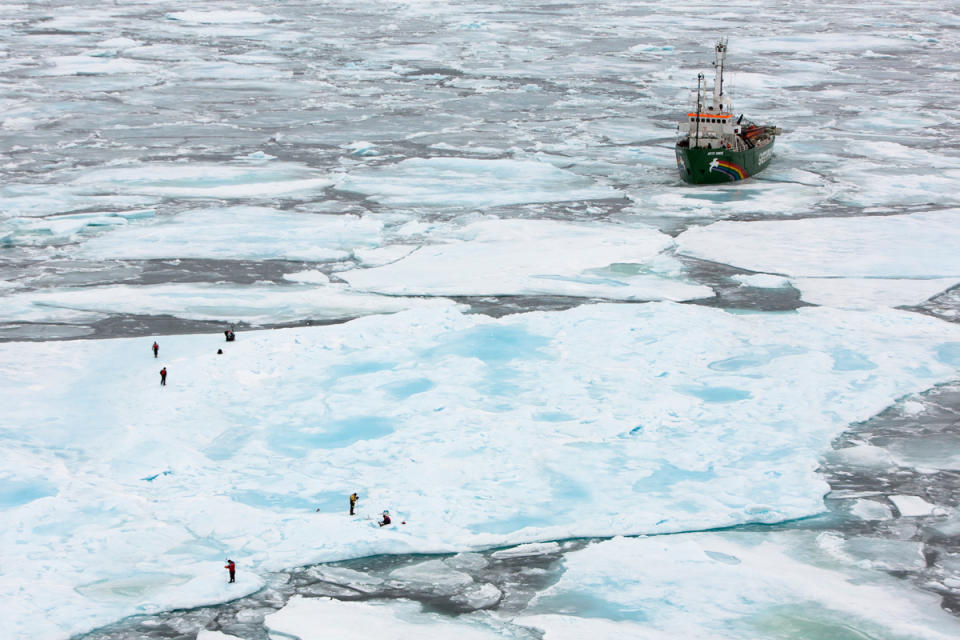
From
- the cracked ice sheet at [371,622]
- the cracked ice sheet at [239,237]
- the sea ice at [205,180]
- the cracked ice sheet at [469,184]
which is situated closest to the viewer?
the cracked ice sheet at [371,622]

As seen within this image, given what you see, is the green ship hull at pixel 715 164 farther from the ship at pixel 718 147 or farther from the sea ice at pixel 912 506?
the sea ice at pixel 912 506

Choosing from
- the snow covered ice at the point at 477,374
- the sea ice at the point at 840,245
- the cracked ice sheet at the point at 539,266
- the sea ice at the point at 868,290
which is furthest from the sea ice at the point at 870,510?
the sea ice at the point at 840,245

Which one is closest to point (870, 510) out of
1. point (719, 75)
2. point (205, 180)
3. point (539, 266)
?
point (539, 266)

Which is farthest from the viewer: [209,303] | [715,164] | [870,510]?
[715,164]

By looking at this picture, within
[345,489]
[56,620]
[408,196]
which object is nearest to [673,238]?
[408,196]

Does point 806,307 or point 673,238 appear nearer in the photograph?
point 806,307

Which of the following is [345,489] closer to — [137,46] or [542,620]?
[542,620]

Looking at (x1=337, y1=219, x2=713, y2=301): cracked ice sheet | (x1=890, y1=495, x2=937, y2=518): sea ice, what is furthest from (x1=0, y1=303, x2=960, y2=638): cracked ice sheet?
(x1=337, y1=219, x2=713, y2=301): cracked ice sheet

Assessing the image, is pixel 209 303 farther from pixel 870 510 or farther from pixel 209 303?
pixel 870 510
